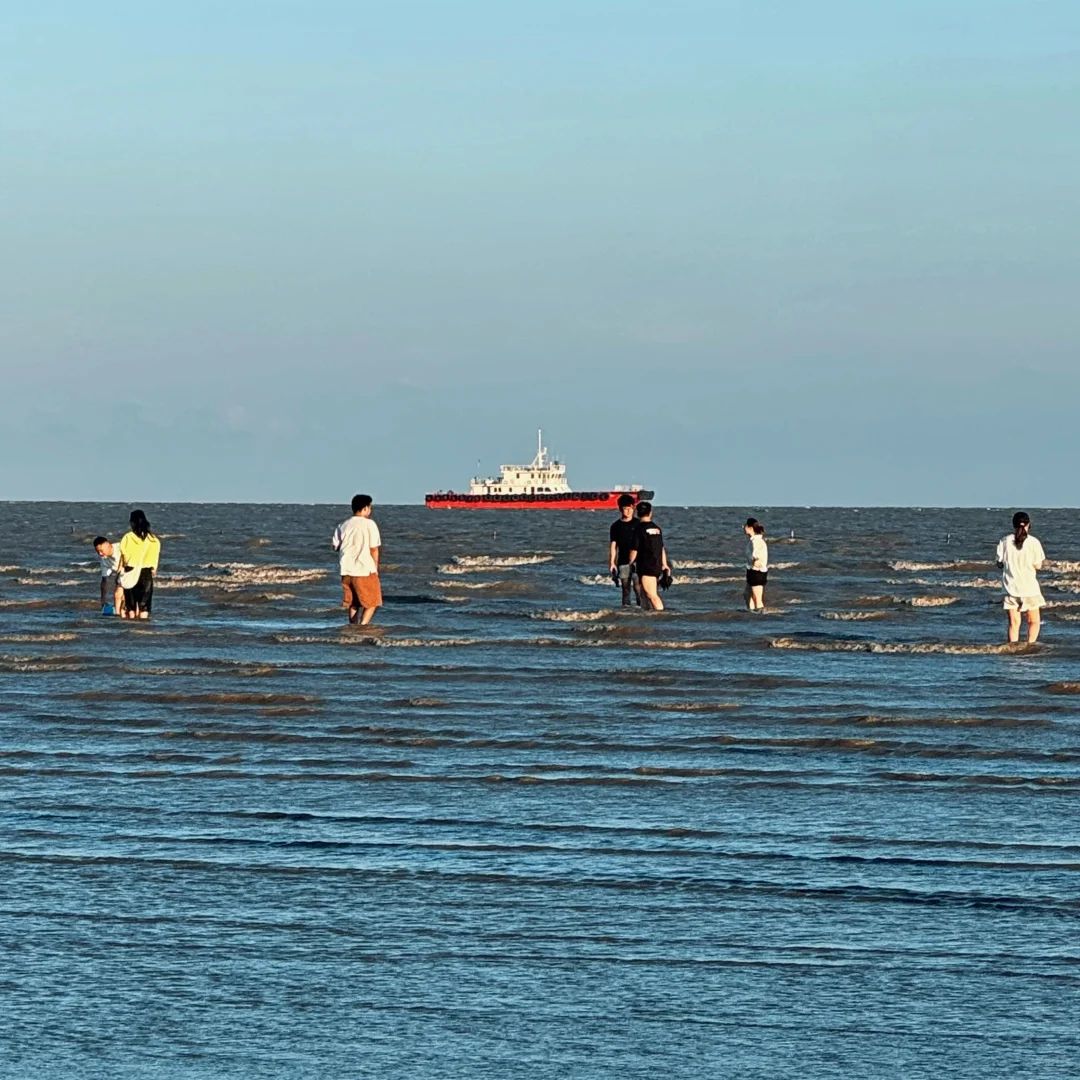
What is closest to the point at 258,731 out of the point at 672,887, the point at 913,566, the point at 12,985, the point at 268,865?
the point at 268,865

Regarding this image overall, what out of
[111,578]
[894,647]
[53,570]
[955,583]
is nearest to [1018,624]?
[894,647]

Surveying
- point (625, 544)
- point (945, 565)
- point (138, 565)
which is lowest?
point (945, 565)

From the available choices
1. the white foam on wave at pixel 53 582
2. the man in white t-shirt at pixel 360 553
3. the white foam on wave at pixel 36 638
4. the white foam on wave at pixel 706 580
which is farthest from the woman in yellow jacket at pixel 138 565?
the white foam on wave at pixel 706 580

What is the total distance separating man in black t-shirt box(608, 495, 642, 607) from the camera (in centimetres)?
2365

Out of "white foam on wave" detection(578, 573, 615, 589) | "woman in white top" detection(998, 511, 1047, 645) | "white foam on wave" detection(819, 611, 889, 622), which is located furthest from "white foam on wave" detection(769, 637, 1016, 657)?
"white foam on wave" detection(578, 573, 615, 589)

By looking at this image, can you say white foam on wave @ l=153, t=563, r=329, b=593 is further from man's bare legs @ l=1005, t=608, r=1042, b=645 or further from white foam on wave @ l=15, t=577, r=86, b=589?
man's bare legs @ l=1005, t=608, r=1042, b=645

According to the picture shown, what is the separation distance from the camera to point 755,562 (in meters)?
24.9

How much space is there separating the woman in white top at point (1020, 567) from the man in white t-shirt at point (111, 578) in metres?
10.7

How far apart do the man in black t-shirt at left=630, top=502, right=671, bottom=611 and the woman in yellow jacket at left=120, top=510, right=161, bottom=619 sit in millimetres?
5899

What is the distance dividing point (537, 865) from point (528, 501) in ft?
465

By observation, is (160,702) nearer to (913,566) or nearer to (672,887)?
(672,887)

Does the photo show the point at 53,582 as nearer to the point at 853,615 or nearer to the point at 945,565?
the point at 853,615

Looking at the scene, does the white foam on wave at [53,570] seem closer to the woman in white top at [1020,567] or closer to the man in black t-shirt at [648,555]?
the man in black t-shirt at [648,555]

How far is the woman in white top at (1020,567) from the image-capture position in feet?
63.7
